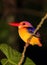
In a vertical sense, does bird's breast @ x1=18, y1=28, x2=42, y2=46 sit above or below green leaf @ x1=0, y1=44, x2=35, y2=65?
above

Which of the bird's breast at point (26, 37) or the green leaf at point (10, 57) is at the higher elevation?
the bird's breast at point (26, 37)

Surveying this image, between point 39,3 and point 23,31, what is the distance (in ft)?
10.8

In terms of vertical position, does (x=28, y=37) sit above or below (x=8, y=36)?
above

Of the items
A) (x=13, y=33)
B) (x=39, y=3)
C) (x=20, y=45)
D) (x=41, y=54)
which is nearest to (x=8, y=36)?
(x=13, y=33)

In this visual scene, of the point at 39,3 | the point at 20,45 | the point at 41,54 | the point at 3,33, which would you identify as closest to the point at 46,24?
the point at 20,45

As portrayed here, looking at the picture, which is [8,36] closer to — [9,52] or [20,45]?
[20,45]

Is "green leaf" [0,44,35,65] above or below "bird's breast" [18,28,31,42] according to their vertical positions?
below

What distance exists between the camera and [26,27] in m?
0.77

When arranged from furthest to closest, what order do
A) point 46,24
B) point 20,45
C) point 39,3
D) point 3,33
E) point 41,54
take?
point 39,3 < point 3,33 < point 41,54 < point 20,45 < point 46,24

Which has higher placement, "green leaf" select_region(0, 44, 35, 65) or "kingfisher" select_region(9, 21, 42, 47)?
"kingfisher" select_region(9, 21, 42, 47)

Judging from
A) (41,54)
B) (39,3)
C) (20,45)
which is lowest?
(39,3)

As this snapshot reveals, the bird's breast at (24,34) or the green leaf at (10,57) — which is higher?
the bird's breast at (24,34)

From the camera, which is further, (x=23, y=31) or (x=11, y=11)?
(x=11, y=11)

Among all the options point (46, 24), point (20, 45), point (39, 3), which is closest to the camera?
point (46, 24)
